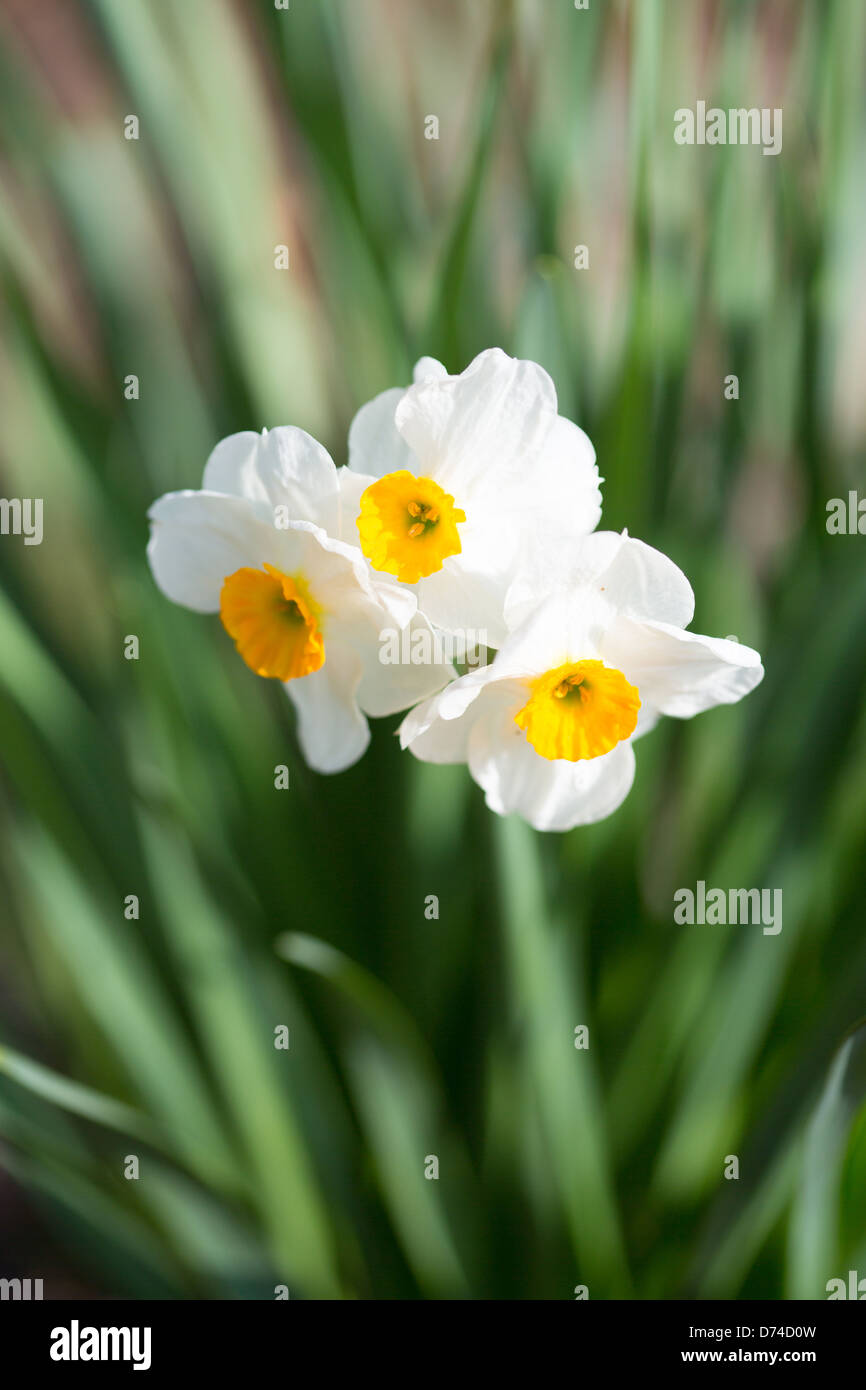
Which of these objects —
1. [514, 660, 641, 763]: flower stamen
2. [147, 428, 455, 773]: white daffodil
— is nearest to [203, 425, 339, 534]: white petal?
[147, 428, 455, 773]: white daffodil

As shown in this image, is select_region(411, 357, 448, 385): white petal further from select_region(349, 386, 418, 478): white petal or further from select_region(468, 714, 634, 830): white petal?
select_region(468, 714, 634, 830): white petal

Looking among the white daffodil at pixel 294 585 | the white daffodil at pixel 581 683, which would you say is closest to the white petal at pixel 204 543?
the white daffodil at pixel 294 585

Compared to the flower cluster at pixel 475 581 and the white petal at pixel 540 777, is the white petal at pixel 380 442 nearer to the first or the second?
the flower cluster at pixel 475 581

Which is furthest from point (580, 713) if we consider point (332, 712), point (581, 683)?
point (332, 712)

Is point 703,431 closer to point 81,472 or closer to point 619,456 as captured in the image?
point 619,456

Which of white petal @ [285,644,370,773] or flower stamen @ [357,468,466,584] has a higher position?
flower stamen @ [357,468,466,584]

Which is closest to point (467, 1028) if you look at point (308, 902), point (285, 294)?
point (308, 902)
